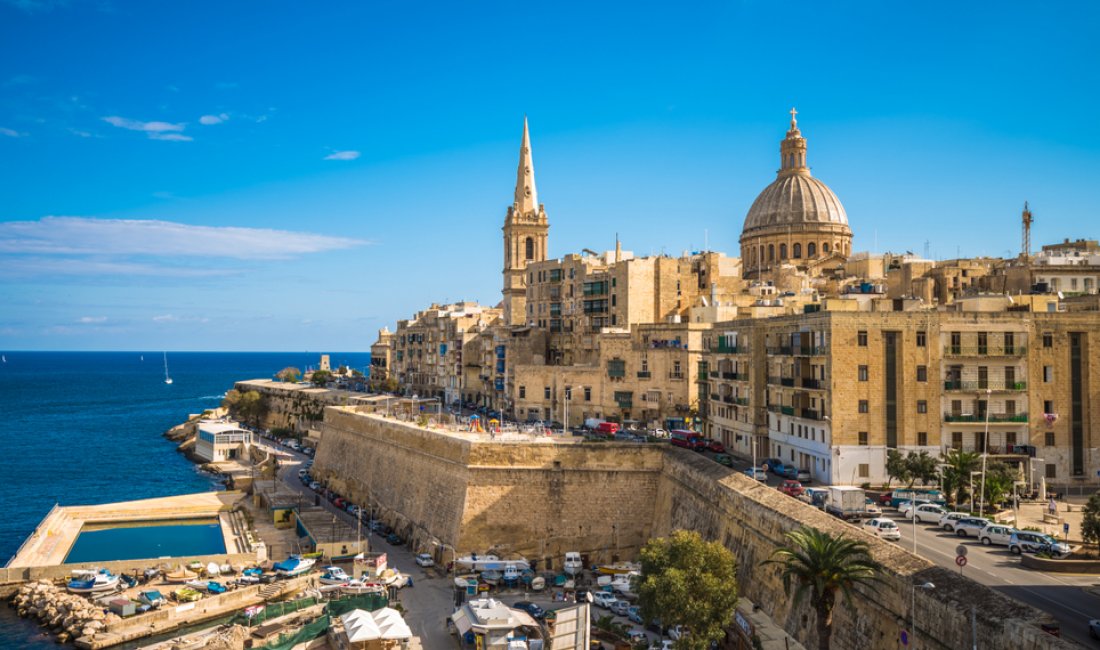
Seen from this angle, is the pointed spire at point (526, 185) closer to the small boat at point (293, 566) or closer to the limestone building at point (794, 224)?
the limestone building at point (794, 224)

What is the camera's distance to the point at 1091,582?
19797 millimetres

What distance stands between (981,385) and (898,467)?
4815mm

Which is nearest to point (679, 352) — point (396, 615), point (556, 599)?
point (556, 599)

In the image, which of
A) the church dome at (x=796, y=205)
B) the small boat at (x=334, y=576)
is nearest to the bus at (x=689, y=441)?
the small boat at (x=334, y=576)

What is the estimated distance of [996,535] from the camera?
76.2 ft

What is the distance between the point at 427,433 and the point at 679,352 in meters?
15.5

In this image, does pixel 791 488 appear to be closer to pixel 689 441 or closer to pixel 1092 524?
pixel 1092 524

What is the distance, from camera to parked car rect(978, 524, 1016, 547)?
2303 centimetres

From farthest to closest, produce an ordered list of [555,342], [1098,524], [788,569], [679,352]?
1. [555,342]
2. [679,352]
3. [1098,524]
4. [788,569]

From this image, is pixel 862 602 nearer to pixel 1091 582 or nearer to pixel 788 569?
pixel 788 569

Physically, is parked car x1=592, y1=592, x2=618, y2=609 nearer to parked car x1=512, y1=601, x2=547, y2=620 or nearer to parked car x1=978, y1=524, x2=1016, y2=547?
parked car x1=512, y1=601, x2=547, y2=620

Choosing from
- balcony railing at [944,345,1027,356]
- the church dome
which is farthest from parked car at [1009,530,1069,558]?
the church dome

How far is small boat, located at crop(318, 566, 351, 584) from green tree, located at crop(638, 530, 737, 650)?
14402mm

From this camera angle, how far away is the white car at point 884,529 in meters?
23.5
